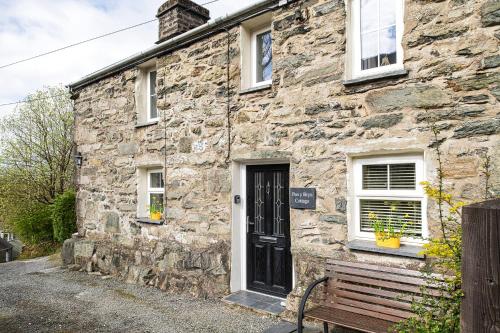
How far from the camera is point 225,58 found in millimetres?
6180

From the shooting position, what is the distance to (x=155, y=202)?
7684mm

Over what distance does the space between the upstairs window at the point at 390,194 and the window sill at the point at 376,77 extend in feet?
3.16

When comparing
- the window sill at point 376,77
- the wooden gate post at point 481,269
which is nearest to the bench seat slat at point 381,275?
the window sill at point 376,77

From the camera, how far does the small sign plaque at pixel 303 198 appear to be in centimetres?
504

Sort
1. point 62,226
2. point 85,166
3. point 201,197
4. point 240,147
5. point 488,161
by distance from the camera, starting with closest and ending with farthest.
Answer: point 488,161, point 240,147, point 201,197, point 85,166, point 62,226

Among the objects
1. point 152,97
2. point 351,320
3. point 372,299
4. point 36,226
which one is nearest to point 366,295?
point 372,299

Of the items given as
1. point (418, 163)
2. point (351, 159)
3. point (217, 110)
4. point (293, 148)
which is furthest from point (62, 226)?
point (418, 163)

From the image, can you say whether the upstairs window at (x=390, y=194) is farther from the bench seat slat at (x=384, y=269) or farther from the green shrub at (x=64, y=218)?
the green shrub at (x=64, y=218)

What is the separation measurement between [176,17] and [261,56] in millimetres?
2392

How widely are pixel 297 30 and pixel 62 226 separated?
10.8m

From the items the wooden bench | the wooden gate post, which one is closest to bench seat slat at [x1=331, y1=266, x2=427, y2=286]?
the wooden bench

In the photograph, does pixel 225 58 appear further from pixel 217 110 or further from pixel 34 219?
pixel 34 219

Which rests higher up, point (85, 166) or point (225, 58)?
point (225, 58)

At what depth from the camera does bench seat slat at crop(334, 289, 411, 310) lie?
381 centimetres
